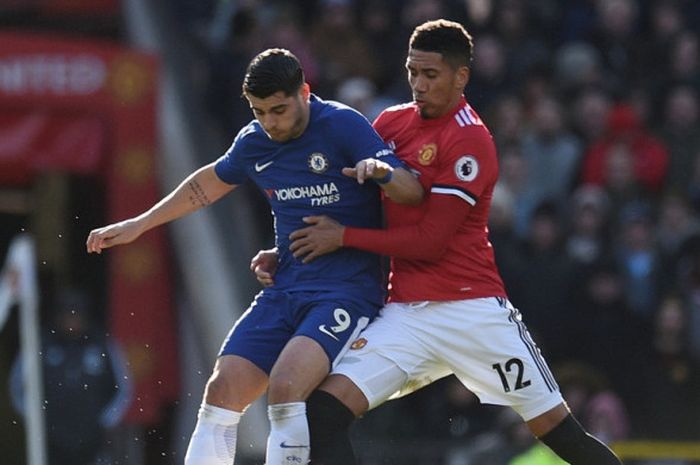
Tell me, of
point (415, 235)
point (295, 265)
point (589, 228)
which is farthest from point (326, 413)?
point (589, 228)

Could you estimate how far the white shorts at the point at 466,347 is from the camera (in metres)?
8.52

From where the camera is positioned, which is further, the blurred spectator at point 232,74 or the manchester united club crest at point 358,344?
the blurred spectator at point 232,74

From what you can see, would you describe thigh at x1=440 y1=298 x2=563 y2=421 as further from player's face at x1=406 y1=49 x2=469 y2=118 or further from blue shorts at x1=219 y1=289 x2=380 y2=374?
player's face at x1=406 y1=49 x2=469 y2=118

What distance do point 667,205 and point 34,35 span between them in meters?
4.75

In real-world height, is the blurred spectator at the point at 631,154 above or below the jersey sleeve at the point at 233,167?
below

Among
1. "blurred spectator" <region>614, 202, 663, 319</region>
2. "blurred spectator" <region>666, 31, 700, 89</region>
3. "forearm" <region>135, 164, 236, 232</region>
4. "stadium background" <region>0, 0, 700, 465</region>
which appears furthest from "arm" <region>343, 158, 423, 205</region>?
"blurred spectator" <region>666, 31, 700, 89</region>

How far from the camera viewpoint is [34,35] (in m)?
14.4

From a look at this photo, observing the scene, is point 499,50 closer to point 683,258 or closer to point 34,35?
point 683,258

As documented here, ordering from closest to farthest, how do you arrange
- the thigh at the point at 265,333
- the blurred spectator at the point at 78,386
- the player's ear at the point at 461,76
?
the thigh at the point at 265,333 < the player's ear at the point at 461,76 < the blurred spectator at the point at 78,386

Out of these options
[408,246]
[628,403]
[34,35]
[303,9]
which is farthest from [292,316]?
[303,9]

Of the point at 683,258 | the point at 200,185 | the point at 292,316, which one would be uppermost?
the point at 200,185

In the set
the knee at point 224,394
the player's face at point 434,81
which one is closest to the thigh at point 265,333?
the knee at point 224,394

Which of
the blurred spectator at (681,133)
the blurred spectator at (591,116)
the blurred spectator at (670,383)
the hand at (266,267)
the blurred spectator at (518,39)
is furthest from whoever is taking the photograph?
the blurred spectator at (518,39)

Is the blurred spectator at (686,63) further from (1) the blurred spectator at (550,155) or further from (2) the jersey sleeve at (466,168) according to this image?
(2) the jersey sleeve at (466,168)
